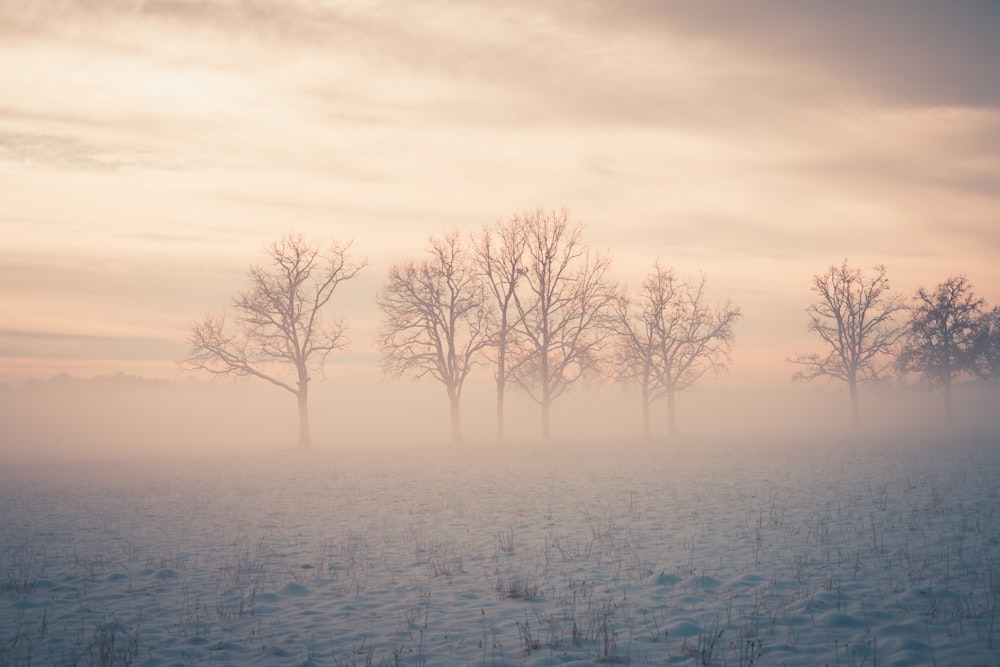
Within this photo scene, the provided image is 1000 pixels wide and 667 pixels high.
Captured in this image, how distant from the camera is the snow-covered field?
680cm

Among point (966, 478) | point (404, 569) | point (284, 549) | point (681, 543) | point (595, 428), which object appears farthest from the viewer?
point (595, 428)

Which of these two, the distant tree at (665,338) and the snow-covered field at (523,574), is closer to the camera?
the snow-covered field at (523,574)

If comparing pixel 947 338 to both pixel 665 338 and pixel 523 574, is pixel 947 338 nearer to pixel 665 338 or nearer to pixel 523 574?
pixel 665 338

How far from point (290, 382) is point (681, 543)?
125 feet

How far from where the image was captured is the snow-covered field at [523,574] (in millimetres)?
6805

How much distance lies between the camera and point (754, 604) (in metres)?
7.86

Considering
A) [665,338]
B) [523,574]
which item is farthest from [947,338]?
[523,574]

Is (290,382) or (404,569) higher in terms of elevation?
(290,382)

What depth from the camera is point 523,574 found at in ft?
31.9

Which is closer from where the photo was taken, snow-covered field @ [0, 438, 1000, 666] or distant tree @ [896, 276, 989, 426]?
snow-covered field @ [0, 438, 1000, 666]

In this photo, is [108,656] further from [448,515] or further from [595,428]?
[595,428]

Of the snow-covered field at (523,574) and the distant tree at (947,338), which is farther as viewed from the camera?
the distant tree at (947,338)

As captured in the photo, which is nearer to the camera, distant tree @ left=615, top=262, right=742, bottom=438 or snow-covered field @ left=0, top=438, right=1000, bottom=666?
snow-covered field @ left=0, top=438, right=1000, bottom=666

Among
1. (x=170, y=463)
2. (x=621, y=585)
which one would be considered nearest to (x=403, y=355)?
(x=170, y=463)
